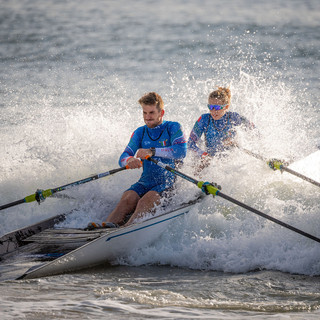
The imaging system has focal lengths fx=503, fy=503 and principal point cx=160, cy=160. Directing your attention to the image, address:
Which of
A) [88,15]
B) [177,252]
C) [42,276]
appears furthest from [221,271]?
[88,15]

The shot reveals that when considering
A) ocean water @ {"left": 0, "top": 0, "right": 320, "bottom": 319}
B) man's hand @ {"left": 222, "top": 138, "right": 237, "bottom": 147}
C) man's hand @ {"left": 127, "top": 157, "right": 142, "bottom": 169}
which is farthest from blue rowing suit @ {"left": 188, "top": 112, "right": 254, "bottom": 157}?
man's hand @ {"left": 127, "top": 157, "right": 142, "bottom": 169}

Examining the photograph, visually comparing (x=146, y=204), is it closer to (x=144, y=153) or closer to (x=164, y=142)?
(x=144, y=153)

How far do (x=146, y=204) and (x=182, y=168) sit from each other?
0.85m

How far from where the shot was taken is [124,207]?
563 cm

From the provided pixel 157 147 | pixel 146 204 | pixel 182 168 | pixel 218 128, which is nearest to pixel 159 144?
pixel 157 147

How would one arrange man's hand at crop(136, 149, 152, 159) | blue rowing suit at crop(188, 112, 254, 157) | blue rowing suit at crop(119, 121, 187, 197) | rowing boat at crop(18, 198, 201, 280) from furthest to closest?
blue rowing suit at crop(188, 112, 254, 157)
blue rowing suit at crop(119, 121, 187, 197)
man's hand at crop(136, 149, 152, 159)
rowing boat at crop(18, 198, 201, 280)

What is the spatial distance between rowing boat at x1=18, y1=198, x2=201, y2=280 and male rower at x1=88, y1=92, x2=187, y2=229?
17 centimetres

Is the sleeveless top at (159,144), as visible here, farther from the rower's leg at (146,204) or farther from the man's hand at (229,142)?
the man's hand at (229,142)

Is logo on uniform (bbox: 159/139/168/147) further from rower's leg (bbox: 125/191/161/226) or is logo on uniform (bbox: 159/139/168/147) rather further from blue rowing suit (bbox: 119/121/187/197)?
rower's leg (bbox: 125/191/161/226)

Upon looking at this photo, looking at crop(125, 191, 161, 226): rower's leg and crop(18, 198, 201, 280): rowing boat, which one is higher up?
crop(125, 191, 161, 226): rower's leg

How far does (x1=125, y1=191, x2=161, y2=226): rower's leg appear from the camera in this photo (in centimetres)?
540

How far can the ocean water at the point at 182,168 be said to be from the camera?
13.4ft

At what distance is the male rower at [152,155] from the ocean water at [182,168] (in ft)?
1.09

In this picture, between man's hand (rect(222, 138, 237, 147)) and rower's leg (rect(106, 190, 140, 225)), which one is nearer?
rower's leg (rect(106, 190, 140, 225))
